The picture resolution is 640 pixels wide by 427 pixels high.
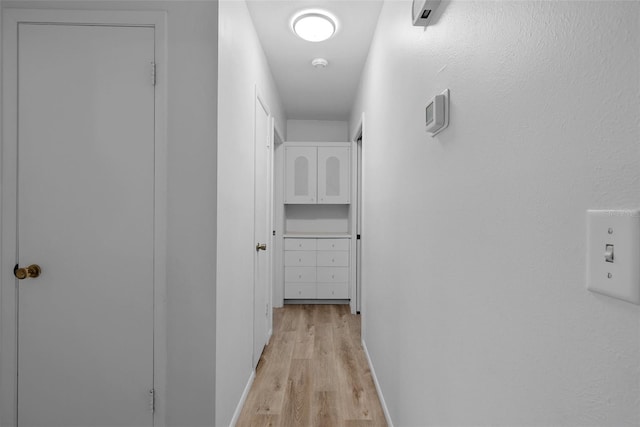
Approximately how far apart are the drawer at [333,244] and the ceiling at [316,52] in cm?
164

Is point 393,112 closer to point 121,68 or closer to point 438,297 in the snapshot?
point 438,297

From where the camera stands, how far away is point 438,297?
109 cm

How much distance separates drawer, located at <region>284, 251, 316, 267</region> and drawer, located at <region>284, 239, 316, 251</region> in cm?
5

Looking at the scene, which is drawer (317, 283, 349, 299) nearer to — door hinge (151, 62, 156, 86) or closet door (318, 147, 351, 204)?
closet door (318, 147, 351, 204)

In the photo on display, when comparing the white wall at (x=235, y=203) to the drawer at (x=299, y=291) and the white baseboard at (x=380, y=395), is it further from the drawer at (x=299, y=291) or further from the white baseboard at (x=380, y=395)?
the drawer at (x=299, y=291)

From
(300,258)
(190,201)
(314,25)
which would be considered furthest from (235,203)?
(300,258)

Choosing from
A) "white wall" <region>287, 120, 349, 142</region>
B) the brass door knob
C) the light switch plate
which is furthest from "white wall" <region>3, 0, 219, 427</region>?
"white wall" <region>287, 120, 349, 142</region>

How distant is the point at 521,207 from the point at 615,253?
0.76ft

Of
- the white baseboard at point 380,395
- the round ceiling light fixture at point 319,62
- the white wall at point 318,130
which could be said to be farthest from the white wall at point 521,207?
the white wall at point 318,130

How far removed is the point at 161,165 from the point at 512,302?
4.95ft

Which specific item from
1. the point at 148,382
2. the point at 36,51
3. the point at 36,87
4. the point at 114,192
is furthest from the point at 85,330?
the point at 36,51

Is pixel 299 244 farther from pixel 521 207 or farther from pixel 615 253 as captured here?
pixel 615 253

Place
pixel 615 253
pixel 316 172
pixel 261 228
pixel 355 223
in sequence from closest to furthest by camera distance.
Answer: pixel 615 253, pixel 261 228, pixel 355 223, pixel 316 172

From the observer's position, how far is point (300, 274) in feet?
13.7
